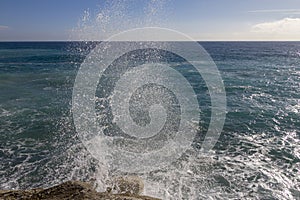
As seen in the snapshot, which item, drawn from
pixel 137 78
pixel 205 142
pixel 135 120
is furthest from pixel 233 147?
pixel 137 78

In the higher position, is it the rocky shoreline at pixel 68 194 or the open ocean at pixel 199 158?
the rocky shoreline at pixel 68 194

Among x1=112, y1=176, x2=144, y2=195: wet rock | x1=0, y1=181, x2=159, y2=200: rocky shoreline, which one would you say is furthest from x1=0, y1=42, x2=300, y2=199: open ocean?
x1=0, y1=181, x2=159, y2=200: rocky shoreline

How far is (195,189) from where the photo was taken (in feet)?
37.6

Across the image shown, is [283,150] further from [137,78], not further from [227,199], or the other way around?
[137,78]

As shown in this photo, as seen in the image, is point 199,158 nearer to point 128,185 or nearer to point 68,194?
point 128,185

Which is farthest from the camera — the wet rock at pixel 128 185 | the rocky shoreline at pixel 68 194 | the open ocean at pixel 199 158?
the open ocean at pixel 199 158

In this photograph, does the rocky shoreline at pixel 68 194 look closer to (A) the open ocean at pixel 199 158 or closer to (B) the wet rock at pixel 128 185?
(B) the wet rock at pixel 128 185

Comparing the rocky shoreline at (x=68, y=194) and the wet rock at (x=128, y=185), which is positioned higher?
the rocky shoreline at (x=68, y=194)

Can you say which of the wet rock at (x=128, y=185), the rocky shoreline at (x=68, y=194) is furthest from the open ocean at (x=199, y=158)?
the rocky shoreline at (x=68, y=194)

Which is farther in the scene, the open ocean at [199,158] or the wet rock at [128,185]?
the open ocean at [199,158]

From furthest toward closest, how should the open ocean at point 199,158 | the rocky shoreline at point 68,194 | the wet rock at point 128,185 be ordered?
1. the open ocean at point 199,158
2. the wet rock at point 128,185
3. the rocky shoreline at point 68,194

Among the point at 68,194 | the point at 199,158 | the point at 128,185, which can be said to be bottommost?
the point at 199,158

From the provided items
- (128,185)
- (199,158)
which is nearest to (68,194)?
(128,185)

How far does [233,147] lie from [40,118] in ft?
47.0
